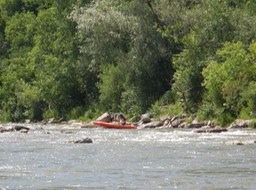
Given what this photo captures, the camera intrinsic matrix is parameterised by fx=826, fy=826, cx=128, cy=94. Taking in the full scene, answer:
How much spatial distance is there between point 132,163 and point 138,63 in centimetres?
2845

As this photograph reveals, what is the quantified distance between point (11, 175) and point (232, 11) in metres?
29.5

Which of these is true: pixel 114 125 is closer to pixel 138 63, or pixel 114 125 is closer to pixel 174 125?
pixel 174 125

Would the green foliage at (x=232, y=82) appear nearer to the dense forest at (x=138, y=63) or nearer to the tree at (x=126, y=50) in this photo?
the dense forest at (x=138, y=63)

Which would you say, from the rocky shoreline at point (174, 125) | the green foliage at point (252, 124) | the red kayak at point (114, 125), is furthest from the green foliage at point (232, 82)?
the red kayak at point (114, 125)

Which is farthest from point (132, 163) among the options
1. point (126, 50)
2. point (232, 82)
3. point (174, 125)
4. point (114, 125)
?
point (126, 50)

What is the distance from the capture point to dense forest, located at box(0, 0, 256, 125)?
43938mm

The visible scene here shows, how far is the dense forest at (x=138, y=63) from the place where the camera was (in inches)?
1730

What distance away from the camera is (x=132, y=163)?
2367cm

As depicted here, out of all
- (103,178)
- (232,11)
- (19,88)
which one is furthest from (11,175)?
(19,88)

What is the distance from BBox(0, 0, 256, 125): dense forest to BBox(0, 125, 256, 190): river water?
929 centimetres

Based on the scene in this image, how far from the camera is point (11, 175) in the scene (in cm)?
2130

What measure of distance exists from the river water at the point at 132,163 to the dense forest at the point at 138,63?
9.29m

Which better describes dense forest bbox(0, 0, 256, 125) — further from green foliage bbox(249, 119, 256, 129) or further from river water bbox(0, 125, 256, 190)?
river water bbox(0, 125, 256, 190)

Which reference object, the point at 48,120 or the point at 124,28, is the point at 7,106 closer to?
the point at 48,120
